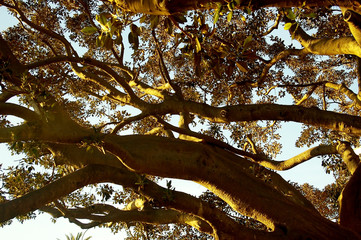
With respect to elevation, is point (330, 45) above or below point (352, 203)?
above

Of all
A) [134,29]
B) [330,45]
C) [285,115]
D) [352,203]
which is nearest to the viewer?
[134,29]

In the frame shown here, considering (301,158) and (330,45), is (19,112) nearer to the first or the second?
(330,45)

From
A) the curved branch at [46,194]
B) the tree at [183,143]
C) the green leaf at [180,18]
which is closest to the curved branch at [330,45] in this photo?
the tree at [183,143]

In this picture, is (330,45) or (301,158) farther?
(301,158)

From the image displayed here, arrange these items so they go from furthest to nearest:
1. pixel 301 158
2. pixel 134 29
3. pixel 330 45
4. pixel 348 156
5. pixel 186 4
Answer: pixel 301 158, pixel 348 156, pixel 330 45, pixel 134 29, pixel 186 4

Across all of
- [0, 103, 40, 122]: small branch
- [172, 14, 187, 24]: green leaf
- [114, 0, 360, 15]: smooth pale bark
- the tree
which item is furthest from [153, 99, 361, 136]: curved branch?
[114, 0, 360, 15]: smooth pale bark

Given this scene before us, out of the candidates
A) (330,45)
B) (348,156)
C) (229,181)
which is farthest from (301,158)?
(229,181)

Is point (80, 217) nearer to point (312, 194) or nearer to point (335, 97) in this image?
point (335, 97)

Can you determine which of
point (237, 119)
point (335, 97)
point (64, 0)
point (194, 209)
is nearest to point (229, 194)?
point (194, 209)

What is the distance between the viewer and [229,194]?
16.0ft

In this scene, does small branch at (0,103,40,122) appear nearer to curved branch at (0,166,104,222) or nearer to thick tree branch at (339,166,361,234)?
curved branch at (0,166,104,222)

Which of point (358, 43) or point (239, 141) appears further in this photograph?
point (239, 141)

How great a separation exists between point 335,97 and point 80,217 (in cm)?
918

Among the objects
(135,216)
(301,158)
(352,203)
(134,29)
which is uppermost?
(301,158)
